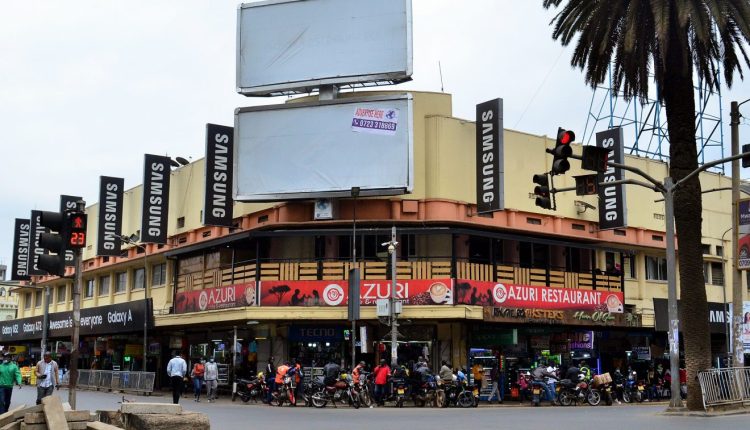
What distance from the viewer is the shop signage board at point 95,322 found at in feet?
150

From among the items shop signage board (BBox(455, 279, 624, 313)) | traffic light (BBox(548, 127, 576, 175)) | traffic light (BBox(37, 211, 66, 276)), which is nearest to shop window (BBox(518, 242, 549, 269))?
shop signage board (BBox(455, 279, 624, 313))

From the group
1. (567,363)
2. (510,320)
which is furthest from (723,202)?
(510,320)

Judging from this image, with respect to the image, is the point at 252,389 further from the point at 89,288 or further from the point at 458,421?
the point at 89,288

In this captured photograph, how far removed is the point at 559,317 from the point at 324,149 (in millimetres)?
11897

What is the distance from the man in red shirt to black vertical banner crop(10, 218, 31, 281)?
3417 cm

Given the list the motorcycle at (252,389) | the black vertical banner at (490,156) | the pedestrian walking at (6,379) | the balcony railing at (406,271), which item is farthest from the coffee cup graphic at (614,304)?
the pedestrian walking at (6,379)

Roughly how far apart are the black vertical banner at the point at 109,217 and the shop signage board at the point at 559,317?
2303cm

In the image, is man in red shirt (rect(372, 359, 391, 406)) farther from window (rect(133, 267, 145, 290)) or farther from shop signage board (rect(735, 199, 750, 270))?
window (rect(133, 267, 145, 290))

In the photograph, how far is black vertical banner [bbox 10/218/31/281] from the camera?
58.8 metres

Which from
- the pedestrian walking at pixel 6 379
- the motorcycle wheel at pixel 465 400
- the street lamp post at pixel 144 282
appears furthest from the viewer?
the street lamp post at pixel 144 282

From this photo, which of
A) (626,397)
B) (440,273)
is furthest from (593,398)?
(440,273)

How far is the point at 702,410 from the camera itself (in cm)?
2356

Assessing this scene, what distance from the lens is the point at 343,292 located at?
3697cm

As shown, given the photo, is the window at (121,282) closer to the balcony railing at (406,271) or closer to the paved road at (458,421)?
the balcony railing at (406,271)
